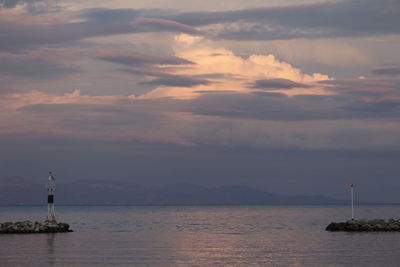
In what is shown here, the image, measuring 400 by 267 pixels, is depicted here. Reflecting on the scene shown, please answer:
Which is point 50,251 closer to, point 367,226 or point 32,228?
point 32,228

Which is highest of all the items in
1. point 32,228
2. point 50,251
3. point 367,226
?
point 367,226

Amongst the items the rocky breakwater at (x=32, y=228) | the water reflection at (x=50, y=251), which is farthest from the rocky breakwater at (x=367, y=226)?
the water reflection at (x=50, y=251)

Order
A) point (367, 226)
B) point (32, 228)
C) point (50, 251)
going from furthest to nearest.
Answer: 1. point (367, 226)
2. point (32, 228)
3. point (50, 251)

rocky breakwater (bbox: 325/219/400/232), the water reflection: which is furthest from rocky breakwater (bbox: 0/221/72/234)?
rocky breakwater (bbox: 325/219/400/232)

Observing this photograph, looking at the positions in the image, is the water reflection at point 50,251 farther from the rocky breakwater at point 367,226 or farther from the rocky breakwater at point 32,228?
the rocky breakwater at point 367,226

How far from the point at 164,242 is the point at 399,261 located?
32.0 meters

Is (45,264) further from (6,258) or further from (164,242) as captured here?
(164,242)

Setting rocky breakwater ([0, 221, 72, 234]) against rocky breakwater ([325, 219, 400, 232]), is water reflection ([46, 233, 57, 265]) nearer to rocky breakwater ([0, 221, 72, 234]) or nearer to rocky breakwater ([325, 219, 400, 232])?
rocky breakwater ([0, 221, 72, 234])


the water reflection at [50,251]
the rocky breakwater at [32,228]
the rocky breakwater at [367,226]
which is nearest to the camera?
the water reflection at [50,251]

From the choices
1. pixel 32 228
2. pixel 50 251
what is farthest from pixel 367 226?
pixel 50 251

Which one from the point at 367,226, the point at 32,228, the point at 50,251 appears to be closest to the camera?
the point at 50,251

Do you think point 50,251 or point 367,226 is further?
point 367,226

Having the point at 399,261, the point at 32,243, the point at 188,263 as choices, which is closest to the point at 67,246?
the point at 32,243

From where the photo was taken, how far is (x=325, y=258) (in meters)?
57.4
